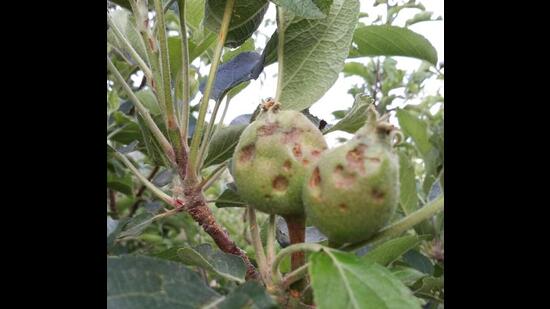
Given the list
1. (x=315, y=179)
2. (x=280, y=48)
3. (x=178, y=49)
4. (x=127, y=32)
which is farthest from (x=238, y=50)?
(x=315, y=179)

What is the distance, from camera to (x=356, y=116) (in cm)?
116

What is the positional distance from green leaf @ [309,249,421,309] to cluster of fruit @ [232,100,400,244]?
0.04 meters

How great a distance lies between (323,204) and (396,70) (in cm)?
210

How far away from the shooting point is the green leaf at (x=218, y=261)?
0.95m

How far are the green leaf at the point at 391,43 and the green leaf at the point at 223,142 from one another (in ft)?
1.88

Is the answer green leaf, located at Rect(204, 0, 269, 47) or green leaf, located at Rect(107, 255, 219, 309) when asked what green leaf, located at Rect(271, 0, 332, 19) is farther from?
green leaf, located at Rect(107, 255, 219, 309)

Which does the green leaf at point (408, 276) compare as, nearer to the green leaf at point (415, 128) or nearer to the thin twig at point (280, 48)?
the thin twig at point (280, 48)

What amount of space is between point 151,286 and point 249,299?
0.41 feet

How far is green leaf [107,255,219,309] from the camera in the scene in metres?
0.71

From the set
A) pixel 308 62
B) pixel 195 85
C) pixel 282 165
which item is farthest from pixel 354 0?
pixel 195 85

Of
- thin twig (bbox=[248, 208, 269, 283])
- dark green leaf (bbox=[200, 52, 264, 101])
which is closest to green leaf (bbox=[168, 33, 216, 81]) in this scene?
dark green leaf (bbox=[200, 52, 264, 101])

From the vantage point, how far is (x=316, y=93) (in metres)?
1.12

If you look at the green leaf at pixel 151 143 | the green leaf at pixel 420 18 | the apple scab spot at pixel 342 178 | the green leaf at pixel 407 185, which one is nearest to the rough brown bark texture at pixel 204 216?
the green leaf at pixel 151 143

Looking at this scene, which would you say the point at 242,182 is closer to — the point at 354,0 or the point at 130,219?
the point at 130,219
